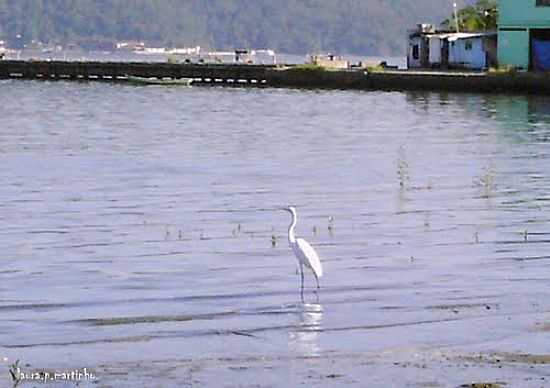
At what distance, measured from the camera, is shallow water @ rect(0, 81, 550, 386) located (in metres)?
11.8

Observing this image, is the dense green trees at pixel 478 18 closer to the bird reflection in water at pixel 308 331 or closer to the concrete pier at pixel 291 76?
the concrete pier at pixel 291 76

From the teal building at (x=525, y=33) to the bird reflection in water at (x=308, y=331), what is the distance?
49.2 meters

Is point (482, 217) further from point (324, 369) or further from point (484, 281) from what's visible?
point (324, 369)

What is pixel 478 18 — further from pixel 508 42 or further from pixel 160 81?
pixel 160 81

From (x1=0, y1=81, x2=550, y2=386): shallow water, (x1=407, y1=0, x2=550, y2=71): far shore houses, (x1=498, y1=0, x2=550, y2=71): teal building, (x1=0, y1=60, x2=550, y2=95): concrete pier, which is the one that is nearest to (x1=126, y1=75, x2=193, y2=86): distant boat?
(x1=0, y1=60, x2=550, y2=95): concrete pier

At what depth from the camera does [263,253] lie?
17.2 metres

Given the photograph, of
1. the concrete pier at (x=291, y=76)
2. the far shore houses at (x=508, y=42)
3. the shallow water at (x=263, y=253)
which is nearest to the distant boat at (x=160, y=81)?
the concrete pier at (x=291, y=76)

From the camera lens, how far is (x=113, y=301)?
14.1m

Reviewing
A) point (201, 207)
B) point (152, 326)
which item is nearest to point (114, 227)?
point (201, 207)

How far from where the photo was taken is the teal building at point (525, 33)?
201 ft

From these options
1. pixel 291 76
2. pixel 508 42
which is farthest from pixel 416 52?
pixel 508 42

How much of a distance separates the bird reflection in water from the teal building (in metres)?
49.2

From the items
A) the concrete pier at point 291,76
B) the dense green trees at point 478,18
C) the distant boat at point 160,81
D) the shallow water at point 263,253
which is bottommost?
the distant boat at point 160,81

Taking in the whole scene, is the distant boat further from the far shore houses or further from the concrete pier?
the far shore houses
